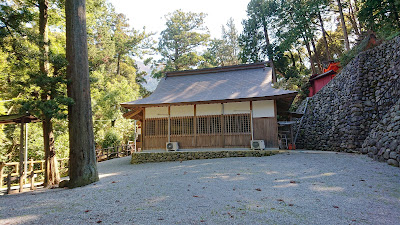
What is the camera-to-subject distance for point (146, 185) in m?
4.88

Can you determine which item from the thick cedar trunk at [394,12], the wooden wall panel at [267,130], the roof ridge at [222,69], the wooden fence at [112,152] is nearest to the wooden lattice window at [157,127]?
the roof ridge at [222,69]

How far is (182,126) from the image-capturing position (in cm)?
1101

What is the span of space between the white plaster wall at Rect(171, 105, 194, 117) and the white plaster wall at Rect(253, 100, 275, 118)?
3.14m

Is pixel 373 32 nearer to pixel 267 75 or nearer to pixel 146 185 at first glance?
pixel 267 75

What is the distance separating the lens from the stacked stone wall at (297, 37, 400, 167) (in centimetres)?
855

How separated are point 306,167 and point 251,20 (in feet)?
66.6

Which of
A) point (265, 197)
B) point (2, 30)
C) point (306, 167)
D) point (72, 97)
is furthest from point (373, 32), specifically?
point (2, 30)

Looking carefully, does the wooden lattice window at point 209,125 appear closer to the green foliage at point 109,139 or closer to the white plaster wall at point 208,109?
the white plaster wall at point 208,109

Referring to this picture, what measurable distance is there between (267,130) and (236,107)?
1.81m

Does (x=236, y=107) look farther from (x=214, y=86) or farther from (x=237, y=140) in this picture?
(x=214, y=86)

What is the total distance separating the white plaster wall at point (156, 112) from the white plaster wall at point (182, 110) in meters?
0.42

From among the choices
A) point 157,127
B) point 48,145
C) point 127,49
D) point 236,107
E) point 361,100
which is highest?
point 127,49

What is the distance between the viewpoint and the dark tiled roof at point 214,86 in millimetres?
10516

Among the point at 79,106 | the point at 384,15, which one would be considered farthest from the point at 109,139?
the point at 384,15
